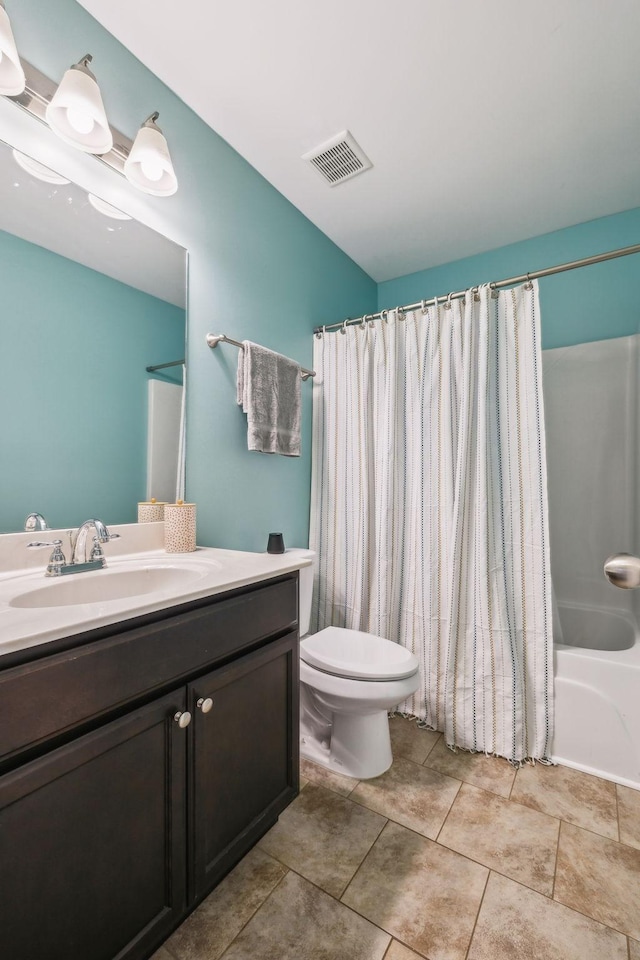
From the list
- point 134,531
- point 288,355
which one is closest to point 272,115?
point 288,355

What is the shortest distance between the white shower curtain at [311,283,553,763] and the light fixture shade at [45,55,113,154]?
1255 mm

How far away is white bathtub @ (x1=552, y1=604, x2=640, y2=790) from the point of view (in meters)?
1.50

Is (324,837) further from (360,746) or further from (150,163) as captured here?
(150,163)

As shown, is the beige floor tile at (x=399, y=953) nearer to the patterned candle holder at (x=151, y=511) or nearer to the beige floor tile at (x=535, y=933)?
the beige floor tile at (x=535, y=933)

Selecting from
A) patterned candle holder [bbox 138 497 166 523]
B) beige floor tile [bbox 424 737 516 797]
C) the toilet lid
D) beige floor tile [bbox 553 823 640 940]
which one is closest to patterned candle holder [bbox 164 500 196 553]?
patterned candle holder [bbox 138 497 166 523]

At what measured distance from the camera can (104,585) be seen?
3.61ft

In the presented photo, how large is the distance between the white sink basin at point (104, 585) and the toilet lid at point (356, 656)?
0.61m

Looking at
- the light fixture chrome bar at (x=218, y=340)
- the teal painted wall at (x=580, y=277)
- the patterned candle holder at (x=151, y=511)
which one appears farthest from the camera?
the teal painted wall at (x=580, y=277)

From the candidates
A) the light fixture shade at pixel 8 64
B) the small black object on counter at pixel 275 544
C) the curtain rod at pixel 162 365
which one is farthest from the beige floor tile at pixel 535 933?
the light fixture shade at pixel 8 64

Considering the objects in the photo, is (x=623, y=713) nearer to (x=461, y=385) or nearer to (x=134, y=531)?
(x=461, y=385)

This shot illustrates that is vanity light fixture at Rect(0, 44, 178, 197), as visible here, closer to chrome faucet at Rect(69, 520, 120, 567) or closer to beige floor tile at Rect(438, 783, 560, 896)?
chrome faucet at Rect(69, 520, 120, 567)

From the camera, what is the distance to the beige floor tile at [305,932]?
942 millimetres

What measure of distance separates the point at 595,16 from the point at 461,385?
114 cm

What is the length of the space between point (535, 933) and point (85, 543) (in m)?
1.47
